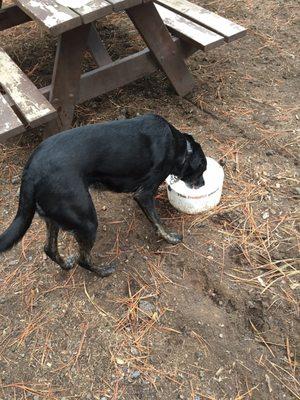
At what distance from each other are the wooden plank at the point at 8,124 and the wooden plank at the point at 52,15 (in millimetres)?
647

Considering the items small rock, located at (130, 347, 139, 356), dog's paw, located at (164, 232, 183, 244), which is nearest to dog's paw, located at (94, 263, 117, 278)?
dog's paw, located at (164, 232, 183, 244)

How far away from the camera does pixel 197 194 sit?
3.14 m

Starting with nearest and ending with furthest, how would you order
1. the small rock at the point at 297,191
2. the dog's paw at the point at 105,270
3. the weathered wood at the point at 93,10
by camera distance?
the dog's paw at the point at 105,270, the weathered wood at the point at 93,10, the small rock at the point at 297,191

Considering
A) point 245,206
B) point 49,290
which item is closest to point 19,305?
point 49,290

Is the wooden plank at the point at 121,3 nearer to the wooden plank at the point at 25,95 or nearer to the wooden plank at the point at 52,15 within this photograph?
the wooden plank at the point at 52,15

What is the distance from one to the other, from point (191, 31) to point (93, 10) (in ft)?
3.85

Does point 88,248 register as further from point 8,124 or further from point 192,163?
point 8,124

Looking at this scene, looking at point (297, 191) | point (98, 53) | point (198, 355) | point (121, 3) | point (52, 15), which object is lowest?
point (297, 191)

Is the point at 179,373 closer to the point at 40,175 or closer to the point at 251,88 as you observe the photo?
the point at 40,175

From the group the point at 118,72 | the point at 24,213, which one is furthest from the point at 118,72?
the point at 24,213

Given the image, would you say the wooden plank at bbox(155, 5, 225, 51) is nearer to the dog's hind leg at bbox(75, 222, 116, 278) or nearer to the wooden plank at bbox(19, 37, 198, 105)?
the wooden plank at bbox(19, 37, 198, 105)

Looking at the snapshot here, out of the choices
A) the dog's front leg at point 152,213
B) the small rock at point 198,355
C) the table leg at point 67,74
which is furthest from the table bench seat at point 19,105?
the small rock at point 198,355

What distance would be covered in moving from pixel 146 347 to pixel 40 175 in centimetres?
118

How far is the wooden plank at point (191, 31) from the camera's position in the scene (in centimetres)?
371
